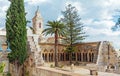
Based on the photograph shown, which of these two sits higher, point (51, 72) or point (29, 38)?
point (29, 38)

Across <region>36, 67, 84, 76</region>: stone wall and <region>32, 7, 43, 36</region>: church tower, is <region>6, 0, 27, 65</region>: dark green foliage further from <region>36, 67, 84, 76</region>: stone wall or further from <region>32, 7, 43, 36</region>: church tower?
<region>32, 7, 43, 36</region>: church tower

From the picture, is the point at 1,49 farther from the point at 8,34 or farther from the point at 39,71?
the point at 39,71

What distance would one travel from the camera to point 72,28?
28.7 metres

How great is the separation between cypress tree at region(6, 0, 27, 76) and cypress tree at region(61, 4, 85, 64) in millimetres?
5988

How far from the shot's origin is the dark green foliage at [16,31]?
23016mm

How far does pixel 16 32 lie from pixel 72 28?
25.7 feet

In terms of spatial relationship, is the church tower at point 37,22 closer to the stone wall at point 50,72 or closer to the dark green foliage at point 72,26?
the dark green foliage at point 72,26

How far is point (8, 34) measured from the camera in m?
23.4

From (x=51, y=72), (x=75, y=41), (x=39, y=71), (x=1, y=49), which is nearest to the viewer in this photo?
(x=51, y=72)

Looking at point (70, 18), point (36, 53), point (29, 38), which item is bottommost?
point (36, 53)

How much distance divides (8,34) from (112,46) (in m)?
10.2

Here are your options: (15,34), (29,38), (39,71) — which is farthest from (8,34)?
(39,71)

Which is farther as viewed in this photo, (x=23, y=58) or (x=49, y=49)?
(x=49, y=49)

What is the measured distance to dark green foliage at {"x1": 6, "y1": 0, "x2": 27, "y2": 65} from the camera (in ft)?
75.5
